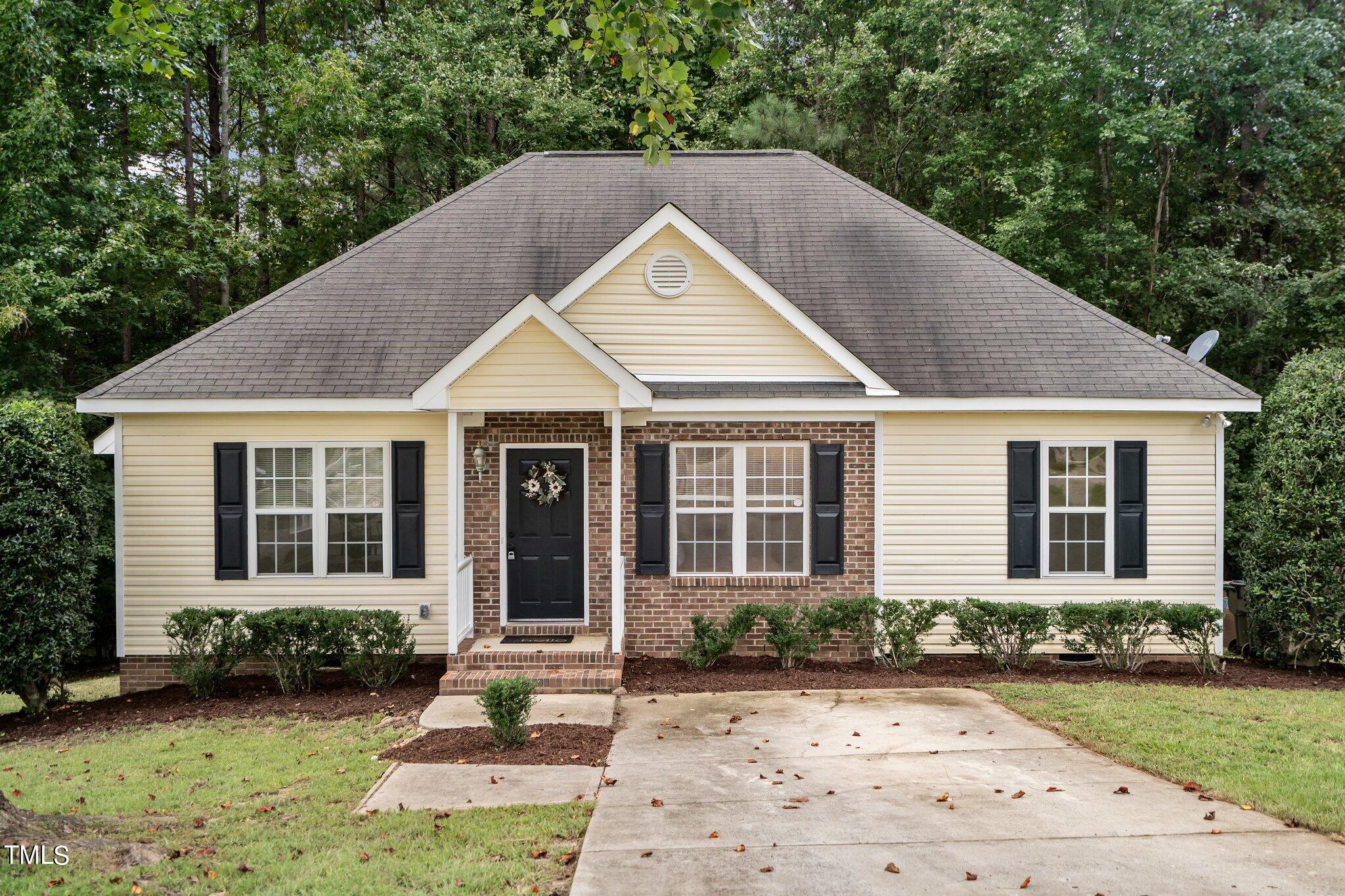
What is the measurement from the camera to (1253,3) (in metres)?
17.7

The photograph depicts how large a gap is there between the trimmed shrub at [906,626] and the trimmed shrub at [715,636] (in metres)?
1.44

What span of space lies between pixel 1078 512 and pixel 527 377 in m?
6.61

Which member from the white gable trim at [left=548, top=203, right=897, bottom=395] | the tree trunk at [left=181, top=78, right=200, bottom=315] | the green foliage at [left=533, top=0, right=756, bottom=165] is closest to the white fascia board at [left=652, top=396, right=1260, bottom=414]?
the white gable trim at [left=548, top=203, right=897, bottom=395]

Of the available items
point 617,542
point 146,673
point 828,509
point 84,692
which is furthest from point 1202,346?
point 84,692

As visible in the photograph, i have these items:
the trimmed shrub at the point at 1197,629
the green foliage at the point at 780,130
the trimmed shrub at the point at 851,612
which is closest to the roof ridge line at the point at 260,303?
the green foliage at the point at 780,130

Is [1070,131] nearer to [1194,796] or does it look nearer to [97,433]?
[1194,796]

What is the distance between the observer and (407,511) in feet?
32.3

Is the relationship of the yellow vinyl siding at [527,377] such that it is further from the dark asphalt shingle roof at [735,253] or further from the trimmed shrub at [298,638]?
the trimmed shrub at [298,638]

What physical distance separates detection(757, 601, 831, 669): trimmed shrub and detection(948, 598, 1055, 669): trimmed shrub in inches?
58.2

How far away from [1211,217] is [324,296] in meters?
17.1

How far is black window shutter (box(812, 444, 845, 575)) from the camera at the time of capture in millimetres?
9930

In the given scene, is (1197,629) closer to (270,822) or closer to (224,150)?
(270,822)

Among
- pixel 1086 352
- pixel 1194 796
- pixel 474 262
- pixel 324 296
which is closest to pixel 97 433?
pixel 324 296

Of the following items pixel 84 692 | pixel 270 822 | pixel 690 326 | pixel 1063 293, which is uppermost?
pixel 1063 293
